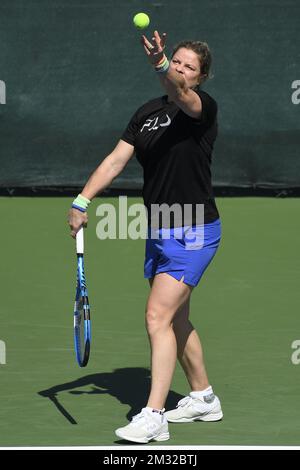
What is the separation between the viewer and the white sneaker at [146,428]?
5773 millimetres

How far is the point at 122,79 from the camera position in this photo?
12711 mm

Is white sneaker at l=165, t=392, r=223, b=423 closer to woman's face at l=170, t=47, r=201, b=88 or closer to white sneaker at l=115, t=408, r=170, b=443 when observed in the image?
white sneaker at l=115, t=408, r=170, b=443

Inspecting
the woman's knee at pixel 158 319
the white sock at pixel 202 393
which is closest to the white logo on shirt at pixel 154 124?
the woman's knee at pixel 158 319

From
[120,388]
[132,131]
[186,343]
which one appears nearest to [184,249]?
[186,343]

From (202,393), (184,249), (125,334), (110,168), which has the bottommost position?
(202,393)

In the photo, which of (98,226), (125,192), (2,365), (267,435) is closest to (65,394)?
(2,365)

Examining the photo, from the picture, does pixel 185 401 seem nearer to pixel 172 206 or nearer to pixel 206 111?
pixel 172 206

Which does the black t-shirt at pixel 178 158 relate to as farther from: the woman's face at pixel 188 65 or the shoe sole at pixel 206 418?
the shoe sole at pixel 206 418

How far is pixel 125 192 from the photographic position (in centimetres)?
1295

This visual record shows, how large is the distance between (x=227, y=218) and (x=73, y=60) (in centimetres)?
223

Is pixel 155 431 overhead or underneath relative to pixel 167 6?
underneath

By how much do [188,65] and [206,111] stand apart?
0.23 meters

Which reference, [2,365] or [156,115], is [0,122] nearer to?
[2,365]

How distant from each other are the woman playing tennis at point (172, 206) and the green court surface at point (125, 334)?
207 millimetres
